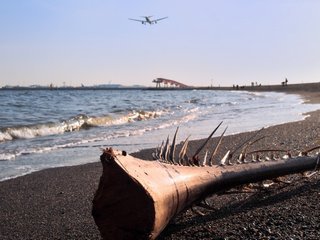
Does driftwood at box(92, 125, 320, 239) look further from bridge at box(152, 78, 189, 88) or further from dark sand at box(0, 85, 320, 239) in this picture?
bridge at box(152, 78, 189, 88)

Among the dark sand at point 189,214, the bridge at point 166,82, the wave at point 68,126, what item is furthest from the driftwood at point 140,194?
the bridge at point 166,82

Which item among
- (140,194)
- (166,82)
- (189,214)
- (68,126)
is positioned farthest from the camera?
(166,82)

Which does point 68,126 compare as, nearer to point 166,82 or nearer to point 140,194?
point 140,194

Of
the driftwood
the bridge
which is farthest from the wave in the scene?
the bridge

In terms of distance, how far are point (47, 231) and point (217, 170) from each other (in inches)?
56.5

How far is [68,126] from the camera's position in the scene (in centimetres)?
1523

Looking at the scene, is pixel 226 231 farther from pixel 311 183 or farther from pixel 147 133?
pixel 147 133

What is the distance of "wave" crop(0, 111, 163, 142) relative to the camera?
12.9 m

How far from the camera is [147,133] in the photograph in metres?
12.5

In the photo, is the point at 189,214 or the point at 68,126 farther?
the point at 68,126

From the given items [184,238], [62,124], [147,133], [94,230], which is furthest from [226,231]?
[62,124]

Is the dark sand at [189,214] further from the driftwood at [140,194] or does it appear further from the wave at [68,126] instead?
the wave at [68,126]

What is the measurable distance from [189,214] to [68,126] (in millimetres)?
12194

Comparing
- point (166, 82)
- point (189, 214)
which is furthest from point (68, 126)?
point (166, 82)
